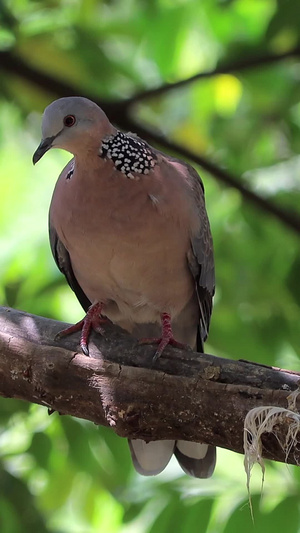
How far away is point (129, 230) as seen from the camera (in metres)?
2.88

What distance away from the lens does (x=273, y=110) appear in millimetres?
4754

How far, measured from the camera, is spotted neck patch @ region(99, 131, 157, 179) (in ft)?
9.57

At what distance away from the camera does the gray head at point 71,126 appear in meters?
2.77

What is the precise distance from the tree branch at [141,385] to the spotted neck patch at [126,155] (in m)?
0.66

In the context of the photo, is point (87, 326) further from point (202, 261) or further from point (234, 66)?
point (234, 66)

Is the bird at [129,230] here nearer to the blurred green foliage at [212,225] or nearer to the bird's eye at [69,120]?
the bird's eye at [69,120]

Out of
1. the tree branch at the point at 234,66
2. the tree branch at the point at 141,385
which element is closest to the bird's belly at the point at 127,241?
the tree branch at the point at 141,385

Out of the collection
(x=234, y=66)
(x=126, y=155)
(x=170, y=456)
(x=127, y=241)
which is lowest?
(x=170, y=456)

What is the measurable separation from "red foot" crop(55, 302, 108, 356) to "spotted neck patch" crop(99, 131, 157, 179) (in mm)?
561

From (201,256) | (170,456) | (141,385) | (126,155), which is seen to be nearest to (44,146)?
(126,155)

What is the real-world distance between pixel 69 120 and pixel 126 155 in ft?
0.84

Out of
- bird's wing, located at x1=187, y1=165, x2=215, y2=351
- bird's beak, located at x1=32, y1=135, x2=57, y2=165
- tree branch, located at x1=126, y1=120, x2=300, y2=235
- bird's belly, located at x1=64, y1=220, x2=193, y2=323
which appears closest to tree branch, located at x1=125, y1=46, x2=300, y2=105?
tree branch, located at x1=126, y1=120, x2=300, y2=235

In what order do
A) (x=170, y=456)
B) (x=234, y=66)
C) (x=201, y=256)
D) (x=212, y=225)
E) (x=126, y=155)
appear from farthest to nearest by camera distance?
1. (x=212, y=225)
2. (x=234, y=66)
3. (x=170, y=456)
4. (x=201, y=256)
5. (x=126, y=155)

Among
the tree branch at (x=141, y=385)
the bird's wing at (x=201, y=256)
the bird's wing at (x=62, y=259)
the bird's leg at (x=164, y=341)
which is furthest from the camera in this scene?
the bird's wing at (x=62, y=259)
